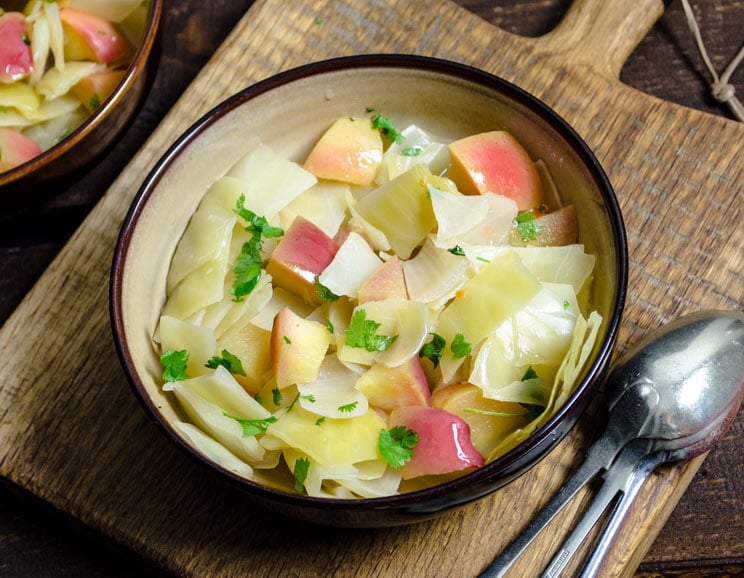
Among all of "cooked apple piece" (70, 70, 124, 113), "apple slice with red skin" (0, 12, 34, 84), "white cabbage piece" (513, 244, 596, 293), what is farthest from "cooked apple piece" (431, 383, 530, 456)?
"apple slice with red skin" (0, 12, 34, 84)

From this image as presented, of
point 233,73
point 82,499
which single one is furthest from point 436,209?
point 82,499

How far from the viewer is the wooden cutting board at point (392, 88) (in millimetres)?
1642

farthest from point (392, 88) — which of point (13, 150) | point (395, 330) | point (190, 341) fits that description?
point (13, 150)

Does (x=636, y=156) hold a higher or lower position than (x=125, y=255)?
higher

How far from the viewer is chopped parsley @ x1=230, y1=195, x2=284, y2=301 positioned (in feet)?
5.28

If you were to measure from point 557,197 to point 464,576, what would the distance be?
2.33 feet

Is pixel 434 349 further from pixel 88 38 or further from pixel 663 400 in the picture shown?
pixel 88 38

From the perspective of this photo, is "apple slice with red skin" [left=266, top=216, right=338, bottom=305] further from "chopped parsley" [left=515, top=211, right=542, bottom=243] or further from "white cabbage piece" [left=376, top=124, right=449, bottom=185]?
"chopped parsley" [left=515, top=211, right=542, bottom=243]

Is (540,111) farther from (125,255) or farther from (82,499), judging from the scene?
(82,499)

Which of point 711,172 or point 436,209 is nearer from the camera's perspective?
point 436,209

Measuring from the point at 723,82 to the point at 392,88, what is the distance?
884mm

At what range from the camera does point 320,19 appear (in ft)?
6.78

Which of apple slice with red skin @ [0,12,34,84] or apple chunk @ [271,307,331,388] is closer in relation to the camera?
apple chunk @ [271,307,331,388]

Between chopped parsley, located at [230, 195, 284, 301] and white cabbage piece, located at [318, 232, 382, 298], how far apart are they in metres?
0.12
